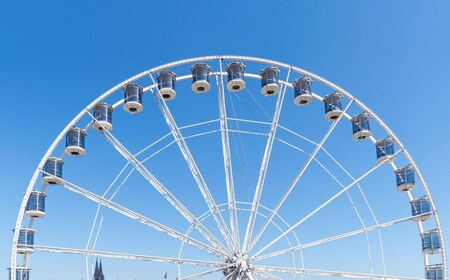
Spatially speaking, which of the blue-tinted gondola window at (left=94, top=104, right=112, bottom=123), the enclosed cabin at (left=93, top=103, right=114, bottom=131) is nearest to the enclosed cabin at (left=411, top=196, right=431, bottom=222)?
the enclosed cabin at (left=93, top=103, right=114, bottom=131)

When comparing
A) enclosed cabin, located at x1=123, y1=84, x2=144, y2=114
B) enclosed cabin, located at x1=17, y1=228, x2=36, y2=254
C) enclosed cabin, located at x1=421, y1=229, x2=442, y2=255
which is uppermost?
enclosed cabin, located at x1=123, y1=84, x2=144, y2=114

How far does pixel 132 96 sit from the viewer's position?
26.4 meters

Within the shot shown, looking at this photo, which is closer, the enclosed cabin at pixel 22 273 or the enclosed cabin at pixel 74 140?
the enclosed cabin at pixel 22 273

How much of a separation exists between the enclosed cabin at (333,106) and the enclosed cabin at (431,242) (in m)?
8.22

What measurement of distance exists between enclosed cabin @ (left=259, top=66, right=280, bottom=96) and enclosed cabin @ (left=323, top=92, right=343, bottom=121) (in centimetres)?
332

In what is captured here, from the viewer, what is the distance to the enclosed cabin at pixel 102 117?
84.3 ft

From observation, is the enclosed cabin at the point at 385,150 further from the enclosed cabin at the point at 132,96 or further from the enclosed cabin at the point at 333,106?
the enclosed cabin at the point at 132,96

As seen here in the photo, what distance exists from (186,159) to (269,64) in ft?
21.8

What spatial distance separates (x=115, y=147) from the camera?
25.4 meters

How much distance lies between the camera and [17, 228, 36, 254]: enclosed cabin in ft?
75.3

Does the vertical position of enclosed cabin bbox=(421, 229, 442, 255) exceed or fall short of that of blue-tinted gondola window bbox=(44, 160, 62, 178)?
it falls short

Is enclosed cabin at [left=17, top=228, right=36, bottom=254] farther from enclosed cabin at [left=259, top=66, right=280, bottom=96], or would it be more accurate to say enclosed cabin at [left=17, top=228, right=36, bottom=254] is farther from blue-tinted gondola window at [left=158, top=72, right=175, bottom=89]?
enclosed cabin at [left=259, top=66, right=280, bottom=96]

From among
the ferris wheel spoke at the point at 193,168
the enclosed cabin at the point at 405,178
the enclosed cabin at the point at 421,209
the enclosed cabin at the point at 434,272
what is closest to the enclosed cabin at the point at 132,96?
the ferris wheel spoke at the point at 193,168

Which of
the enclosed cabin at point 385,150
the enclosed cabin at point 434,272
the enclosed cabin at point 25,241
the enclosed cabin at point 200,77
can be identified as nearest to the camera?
the enclosed cabin at point 25,241
